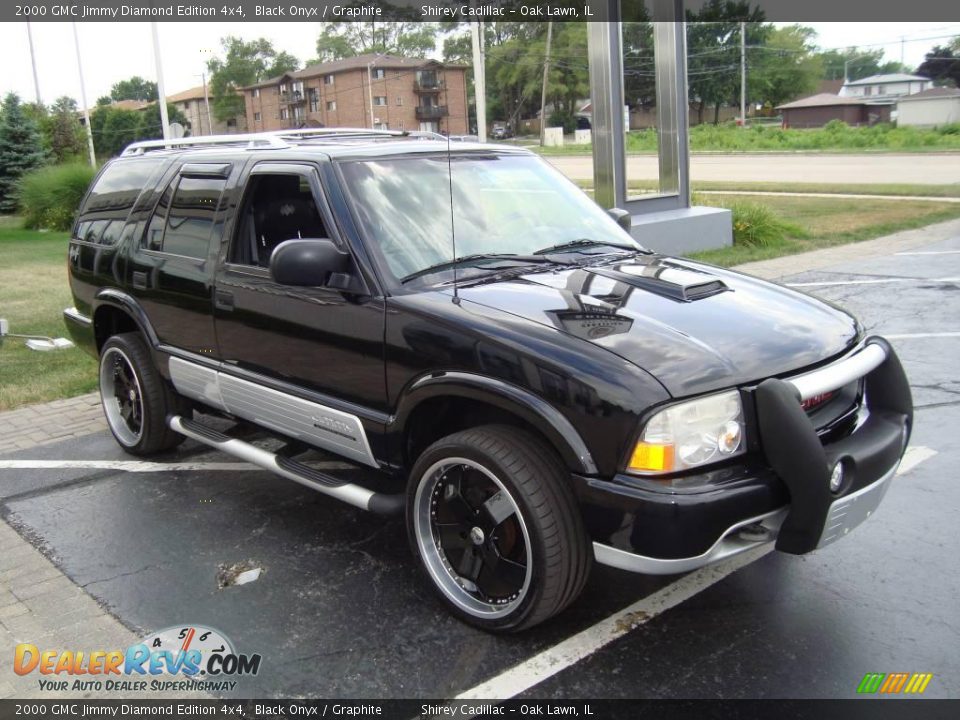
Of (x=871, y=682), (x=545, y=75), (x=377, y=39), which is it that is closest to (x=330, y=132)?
(x=871, y=682)

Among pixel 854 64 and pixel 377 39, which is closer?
pixel 377 39

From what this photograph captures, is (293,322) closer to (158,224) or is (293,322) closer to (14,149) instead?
(158,224)

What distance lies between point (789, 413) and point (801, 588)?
1159mm

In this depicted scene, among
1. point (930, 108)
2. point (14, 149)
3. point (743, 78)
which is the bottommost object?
point (14, 149)

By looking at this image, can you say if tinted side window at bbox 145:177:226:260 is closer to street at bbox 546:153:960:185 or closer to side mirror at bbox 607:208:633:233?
side mirror at bbox 607:208:633:233

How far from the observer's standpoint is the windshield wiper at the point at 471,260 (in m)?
3.98

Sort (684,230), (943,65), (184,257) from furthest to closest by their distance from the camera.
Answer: (943,65), (684,230), (184,257)

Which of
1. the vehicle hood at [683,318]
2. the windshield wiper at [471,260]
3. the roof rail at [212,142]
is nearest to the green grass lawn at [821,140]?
the roof rail at [212,142]

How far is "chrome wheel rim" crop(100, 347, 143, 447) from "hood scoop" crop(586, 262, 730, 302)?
3179mm

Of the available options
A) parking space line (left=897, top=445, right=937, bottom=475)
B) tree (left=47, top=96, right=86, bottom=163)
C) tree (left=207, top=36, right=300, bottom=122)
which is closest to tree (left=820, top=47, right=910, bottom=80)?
tree (left=207, top=36, right=300, bottom=122)

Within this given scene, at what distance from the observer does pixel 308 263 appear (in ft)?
12.5

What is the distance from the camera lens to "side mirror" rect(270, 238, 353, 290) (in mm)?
3791

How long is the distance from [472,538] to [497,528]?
0.15m

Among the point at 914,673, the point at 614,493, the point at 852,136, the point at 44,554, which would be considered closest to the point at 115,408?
the point at 44,554
